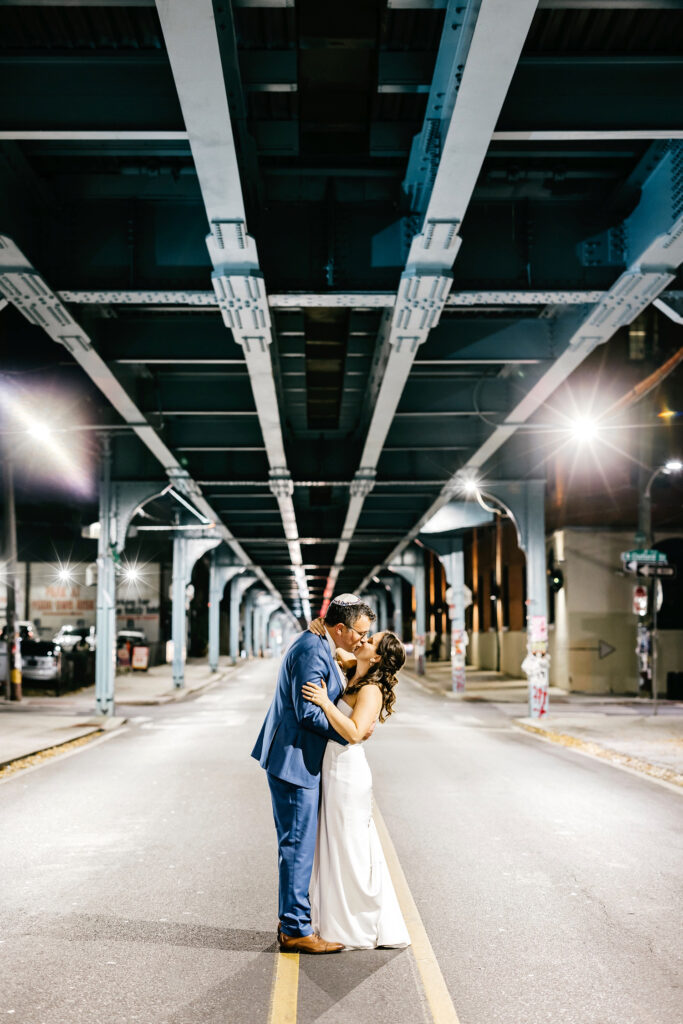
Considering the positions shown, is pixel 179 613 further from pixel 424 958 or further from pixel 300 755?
pixel 424 958

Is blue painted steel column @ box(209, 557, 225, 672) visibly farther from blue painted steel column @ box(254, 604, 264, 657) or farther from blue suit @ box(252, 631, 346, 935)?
blue painted steel column @ box(254, 604, 264, 657)

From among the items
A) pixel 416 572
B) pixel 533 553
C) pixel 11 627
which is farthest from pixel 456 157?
pixel 416 572

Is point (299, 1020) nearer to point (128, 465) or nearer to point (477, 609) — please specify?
point (128, 465)

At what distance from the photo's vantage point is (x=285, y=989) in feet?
16.7

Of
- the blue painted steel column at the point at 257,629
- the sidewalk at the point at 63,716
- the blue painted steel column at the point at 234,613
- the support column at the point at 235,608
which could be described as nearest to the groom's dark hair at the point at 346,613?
the sidewalk at the point at 63,716

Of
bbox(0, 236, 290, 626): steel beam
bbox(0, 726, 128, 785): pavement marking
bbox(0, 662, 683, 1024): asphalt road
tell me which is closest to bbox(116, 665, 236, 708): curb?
bbox(0, 726, 128, 785): pavement marking

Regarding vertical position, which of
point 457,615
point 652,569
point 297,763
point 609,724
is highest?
point 652,569

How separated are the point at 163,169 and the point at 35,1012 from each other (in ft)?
25.3

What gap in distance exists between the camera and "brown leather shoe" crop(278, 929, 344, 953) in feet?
18.6

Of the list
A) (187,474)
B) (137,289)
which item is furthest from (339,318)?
(187,474)

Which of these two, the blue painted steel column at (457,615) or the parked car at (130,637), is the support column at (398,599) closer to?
the parked car at (130,637)

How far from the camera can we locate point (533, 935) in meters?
6.00

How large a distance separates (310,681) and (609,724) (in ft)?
55.9

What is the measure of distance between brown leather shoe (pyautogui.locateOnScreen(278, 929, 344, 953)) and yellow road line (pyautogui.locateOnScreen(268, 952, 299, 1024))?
4 centimetres
